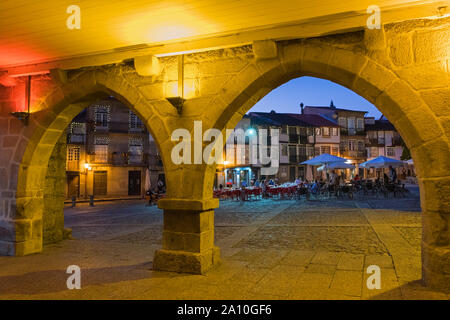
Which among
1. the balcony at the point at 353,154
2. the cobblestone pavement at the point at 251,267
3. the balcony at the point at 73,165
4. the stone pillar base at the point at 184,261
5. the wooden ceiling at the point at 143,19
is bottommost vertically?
the cobblestone pavement at the point at 251,267

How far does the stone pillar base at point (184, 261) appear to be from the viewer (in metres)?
3.83

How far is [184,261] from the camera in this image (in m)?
3.89

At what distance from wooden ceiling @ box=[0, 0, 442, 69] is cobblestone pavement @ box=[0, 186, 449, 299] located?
285cm

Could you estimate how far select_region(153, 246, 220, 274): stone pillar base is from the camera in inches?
151

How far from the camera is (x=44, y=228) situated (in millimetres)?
5785

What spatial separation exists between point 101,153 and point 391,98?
2515 cm

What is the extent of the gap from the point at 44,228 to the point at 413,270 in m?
5.90

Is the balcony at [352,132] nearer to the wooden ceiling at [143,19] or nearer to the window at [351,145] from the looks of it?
the window at [351,145]

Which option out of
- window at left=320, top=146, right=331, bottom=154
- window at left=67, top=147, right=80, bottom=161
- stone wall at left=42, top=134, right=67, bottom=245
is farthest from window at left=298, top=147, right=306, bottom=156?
stone wall at left=42, top=134, right=67, bottom=245

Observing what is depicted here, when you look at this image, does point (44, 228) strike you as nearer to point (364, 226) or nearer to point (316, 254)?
point (316, 254)

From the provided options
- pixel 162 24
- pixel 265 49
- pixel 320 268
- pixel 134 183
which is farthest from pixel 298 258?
pixel 134 183

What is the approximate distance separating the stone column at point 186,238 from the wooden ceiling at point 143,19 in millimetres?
2049

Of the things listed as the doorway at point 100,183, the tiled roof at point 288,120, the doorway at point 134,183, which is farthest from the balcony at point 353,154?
the doorway at point 100,183
